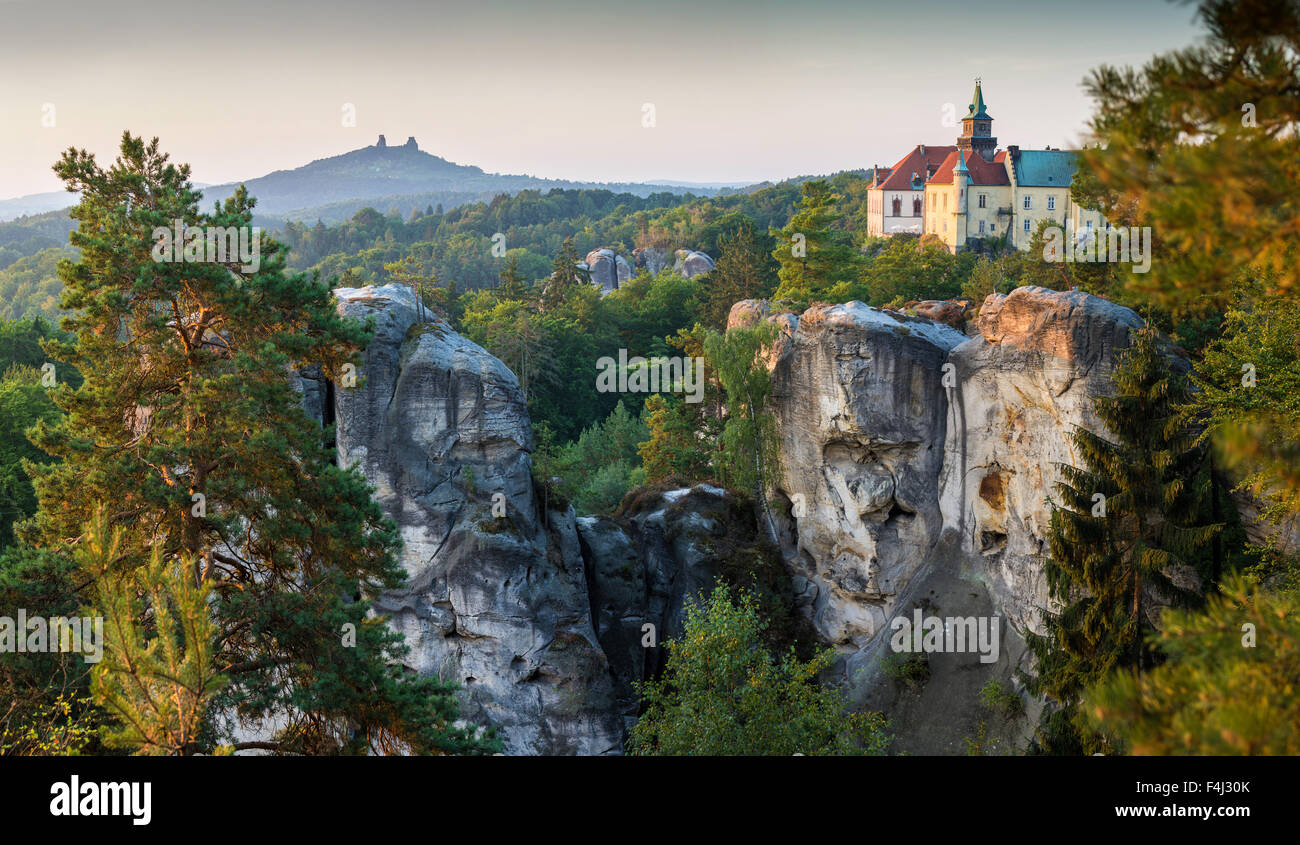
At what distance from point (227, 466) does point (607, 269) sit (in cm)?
6856

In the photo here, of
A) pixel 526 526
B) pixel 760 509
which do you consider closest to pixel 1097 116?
pixel 526 526

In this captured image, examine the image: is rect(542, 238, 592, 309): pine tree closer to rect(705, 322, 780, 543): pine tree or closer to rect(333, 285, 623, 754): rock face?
rect(705, 322, 780, 543): pine tree

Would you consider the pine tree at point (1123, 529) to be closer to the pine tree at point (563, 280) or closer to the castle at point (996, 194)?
the pine tree at point (563, 280)

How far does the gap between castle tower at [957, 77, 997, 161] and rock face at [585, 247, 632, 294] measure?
3001 centimetres

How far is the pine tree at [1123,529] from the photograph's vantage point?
18078 mm

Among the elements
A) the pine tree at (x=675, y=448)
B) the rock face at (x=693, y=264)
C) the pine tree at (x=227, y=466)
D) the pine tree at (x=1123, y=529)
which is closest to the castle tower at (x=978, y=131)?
the rock face at (x=693, y=264)

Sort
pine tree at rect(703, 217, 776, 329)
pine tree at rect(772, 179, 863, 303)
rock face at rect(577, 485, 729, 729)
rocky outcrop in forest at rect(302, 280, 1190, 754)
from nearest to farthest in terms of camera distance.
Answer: rocky outcrop in forest at rect(302, 280, 1190, 754) → rock face at rect(577, 485, 729, 729) → pine tree at rect(772, 179, 863, 303) → pine tree at rect(703, 217, 776, 329)

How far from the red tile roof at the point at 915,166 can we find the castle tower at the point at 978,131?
249 centimetres

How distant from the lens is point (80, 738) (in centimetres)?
877

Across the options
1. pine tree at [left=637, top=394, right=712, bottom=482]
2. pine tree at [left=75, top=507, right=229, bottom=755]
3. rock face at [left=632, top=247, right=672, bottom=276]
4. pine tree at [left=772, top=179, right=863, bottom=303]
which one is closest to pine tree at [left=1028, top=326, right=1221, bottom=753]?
pine tree at [left=637, top=394, right=712, bottom=482]

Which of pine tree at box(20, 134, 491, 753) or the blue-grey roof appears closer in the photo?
pine tree at box(20, 134, 491, 753)

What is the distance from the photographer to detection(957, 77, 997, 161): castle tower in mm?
75500

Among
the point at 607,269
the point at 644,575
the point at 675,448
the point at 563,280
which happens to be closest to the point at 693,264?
the point at 607,269
